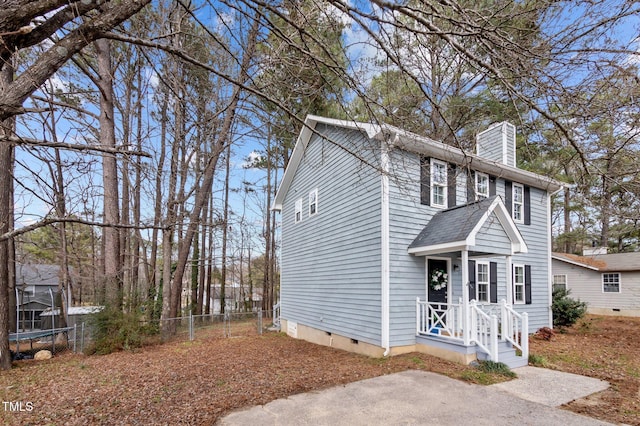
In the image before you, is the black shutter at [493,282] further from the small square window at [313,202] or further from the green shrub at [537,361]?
the small square window at [313,202]

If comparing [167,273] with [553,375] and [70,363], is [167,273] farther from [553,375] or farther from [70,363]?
[553,375]

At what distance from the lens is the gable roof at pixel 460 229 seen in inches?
286

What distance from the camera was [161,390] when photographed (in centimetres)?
564

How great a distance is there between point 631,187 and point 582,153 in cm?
57

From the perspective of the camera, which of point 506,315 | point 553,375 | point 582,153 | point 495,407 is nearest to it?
point 582,153

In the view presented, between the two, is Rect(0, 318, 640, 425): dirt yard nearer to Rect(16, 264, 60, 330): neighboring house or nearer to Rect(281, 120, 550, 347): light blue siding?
Rect(281, 120, 550, 347): light blue siding

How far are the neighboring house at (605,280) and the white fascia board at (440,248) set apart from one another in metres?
11.8

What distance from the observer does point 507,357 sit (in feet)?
22.6

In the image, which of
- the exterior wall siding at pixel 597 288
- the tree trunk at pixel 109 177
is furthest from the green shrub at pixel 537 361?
Result: the exterior wall siding at pixel 597 288

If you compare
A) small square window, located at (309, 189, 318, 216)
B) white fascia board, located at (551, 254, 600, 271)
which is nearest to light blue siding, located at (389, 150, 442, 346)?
small square window, located at (309, 189, 318, 216)

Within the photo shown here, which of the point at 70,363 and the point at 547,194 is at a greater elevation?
the point at 547,194

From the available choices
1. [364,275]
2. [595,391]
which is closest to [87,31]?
[364,275]

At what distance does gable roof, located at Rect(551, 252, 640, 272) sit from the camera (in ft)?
55.6

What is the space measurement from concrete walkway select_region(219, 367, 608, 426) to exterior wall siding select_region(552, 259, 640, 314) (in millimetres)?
14663
